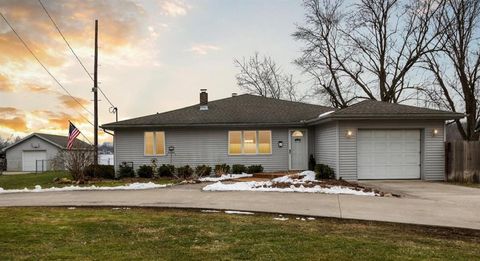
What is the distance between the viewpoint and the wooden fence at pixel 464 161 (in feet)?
58.9

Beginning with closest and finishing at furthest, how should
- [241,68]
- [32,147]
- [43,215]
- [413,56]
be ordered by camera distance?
1. [43,215]
2. [413,56]
3. [32,147]
4. [241,68]

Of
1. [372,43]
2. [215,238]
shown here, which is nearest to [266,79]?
[372,43]

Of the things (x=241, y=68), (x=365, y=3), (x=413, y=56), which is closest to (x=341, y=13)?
(x=365, y=3)

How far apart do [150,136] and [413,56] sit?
22886 millimetres

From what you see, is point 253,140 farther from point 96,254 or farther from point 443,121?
point 96,254

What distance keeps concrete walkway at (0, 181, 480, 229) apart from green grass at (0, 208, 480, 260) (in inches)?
34.6

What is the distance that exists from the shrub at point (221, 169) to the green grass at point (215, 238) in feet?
36.9

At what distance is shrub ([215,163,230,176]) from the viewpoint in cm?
2103

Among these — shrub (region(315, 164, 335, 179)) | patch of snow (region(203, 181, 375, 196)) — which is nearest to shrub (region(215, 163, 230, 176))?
shrub (region(315, 164, 335, 179))

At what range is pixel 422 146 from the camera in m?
18.2

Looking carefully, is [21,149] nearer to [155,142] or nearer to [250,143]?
[155,142]

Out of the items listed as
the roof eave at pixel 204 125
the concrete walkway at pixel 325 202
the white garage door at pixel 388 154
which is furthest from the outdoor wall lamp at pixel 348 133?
the roof eave at pixel 204 125

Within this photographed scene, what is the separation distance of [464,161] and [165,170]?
1300 cm

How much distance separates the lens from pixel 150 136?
22.3m
